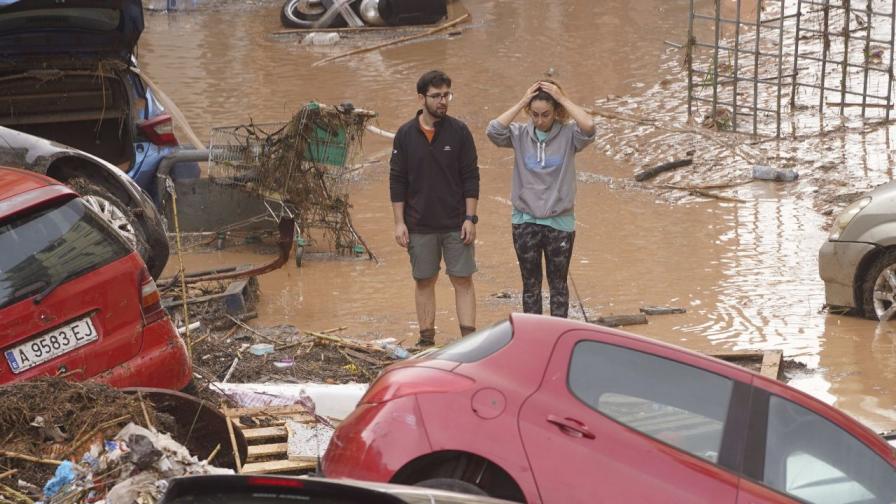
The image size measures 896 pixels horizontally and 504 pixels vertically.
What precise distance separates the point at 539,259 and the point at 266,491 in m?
4.84

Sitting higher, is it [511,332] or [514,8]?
[511,332]

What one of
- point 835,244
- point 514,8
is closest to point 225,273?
point 835,244

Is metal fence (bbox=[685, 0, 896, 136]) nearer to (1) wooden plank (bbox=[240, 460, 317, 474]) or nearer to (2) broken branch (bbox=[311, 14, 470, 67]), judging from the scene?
(2) broken branch (bbox=[311, 14, 470, 67])

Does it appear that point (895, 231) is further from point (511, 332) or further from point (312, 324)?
point (511, 332)

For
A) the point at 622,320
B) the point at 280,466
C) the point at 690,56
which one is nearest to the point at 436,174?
the point at 622,320

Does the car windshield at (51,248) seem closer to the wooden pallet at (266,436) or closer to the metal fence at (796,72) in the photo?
the wooden pallet at (266,436)

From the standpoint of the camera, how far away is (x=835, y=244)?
970cm

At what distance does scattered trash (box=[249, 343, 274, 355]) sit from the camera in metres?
8.53

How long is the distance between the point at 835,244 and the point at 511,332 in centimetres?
521

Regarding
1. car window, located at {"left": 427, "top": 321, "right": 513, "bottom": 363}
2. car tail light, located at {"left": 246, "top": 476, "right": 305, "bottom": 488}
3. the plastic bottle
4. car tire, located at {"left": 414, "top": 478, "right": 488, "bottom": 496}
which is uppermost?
car tail light, located at {"left": 246, "top": 476, "right": 305, "bottom": 488}

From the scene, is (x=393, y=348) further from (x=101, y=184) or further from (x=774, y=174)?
(x=774, y=174)

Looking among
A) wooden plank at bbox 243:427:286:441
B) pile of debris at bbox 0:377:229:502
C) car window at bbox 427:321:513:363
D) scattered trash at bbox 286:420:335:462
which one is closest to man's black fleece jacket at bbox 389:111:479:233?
scattered trash at bbox 286:420:335:462

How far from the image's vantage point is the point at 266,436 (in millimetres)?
6738

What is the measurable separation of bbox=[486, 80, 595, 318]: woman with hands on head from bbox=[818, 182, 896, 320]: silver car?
2.34 m
